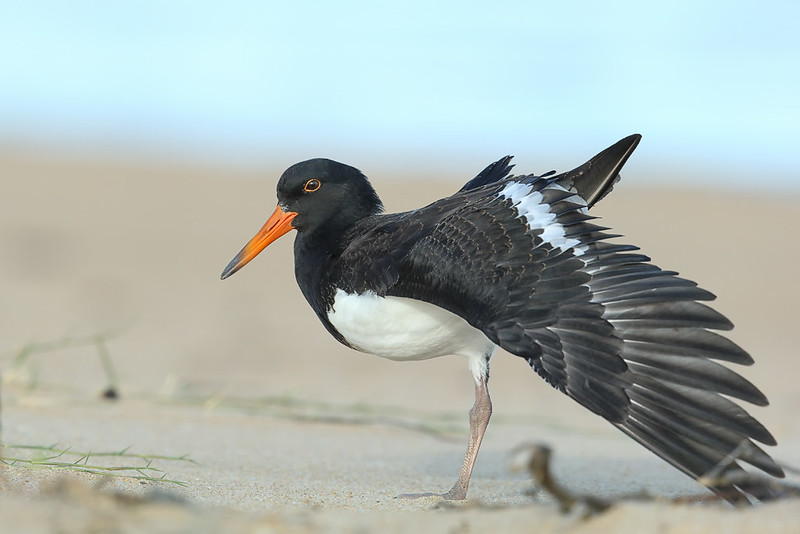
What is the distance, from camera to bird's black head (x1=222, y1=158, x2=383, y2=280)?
5137 mm

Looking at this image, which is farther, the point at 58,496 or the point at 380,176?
the point at 380,176

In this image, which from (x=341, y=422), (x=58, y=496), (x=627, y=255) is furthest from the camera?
(x=341, y=422)

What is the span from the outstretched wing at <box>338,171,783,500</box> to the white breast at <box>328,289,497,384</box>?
145mm

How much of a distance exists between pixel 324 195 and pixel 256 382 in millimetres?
3590

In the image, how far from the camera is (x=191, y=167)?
20047mm

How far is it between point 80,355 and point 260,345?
5.28 feet

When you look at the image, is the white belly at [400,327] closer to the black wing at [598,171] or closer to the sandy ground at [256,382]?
the sandy ground at [256,382]

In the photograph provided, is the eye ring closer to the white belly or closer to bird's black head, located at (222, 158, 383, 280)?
bird's black head, located at (222, 158, 383, 280)

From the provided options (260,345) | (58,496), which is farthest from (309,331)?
(58,496)

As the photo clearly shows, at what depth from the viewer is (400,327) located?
4.36 meters

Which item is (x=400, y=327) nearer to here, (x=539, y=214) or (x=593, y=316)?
(x=539, y=214)

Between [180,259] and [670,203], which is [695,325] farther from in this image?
[670,203]

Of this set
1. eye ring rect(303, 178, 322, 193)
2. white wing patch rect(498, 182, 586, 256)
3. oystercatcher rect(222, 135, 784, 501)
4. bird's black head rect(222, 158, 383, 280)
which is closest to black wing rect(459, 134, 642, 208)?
oystercatcher rect(222, 135, 784, 501)

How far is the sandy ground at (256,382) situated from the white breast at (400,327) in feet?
1.91
